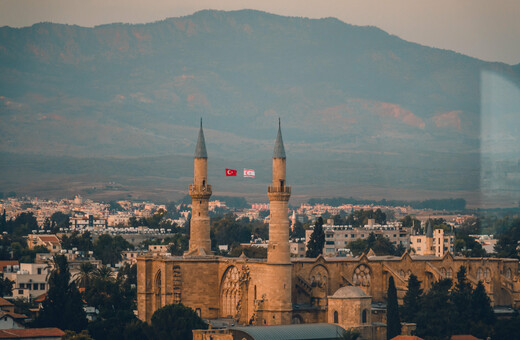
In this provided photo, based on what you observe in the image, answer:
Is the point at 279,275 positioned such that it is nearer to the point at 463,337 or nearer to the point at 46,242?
the point at 463,337

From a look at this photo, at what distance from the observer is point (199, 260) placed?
9094 centimetres

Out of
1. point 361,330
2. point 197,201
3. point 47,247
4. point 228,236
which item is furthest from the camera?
point 228,236

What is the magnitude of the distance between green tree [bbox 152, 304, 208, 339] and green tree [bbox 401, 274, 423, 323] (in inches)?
591

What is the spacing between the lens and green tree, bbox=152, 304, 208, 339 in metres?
80.9

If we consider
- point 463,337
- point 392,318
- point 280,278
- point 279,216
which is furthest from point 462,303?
point 279,216

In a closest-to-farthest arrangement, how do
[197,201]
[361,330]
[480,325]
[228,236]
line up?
[361,330] < [480,325] < [197,201] < [228,236]

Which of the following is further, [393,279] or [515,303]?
[515,303]

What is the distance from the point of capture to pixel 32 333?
264 ft

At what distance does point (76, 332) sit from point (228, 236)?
9978cm

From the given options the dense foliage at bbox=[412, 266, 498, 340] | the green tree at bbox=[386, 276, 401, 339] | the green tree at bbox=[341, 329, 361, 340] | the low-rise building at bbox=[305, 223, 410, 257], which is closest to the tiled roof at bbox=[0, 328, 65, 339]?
the green tree at bbox=[341, 329, 361, 340]

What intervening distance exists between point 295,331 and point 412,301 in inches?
511

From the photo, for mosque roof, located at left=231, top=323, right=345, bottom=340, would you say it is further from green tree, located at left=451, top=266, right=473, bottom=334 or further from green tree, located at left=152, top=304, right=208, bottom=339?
A: green tree, located at left=451, top=266, right=473, bottom=334

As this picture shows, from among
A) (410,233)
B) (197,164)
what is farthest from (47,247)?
(197,164)

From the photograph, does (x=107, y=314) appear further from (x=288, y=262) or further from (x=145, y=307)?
(x=288, y=262)
